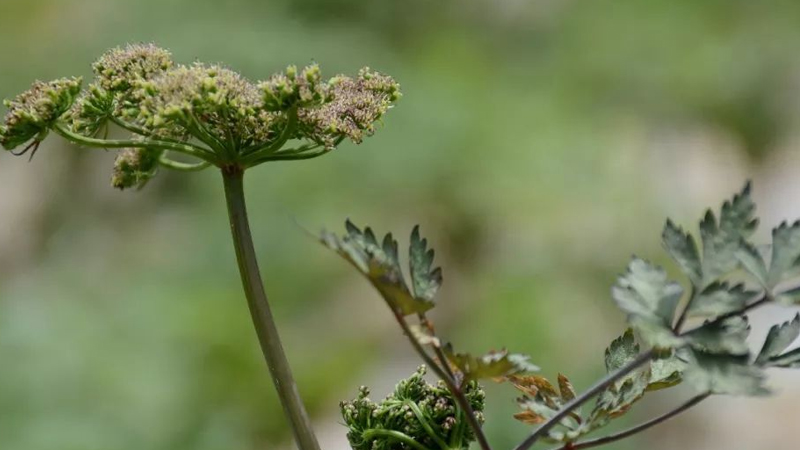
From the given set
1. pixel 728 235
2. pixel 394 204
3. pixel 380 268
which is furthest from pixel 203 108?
pixel 394 204

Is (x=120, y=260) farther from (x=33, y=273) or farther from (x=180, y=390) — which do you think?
(x=180, y=390)

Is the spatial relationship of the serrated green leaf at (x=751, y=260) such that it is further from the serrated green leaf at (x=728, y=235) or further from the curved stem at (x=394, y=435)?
the curved stem at (x=394, y=435)

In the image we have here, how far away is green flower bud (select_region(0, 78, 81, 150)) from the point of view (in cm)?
46

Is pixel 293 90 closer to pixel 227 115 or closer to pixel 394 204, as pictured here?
pixel 227 115

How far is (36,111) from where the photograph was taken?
468mm

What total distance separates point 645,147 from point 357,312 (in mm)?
1159

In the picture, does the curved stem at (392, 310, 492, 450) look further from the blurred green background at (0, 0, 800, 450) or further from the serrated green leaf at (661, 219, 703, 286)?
the blurred green background at (0, 0, 800, 450)

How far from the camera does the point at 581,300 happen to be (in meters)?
3.12

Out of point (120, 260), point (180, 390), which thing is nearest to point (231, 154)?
point (180, 390)

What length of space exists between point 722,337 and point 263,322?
0.63ft

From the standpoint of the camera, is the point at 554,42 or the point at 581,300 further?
the point at 554,42

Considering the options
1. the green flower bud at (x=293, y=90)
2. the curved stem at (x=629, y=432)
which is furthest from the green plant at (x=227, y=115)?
the curved stem at (x=629, y=432)

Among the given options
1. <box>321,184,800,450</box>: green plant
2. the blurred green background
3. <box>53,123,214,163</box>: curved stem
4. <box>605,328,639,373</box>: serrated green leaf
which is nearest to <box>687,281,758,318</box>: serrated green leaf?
<box>321,184,800,450</box>: green plant

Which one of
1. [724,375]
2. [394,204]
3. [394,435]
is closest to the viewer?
[724,375]
